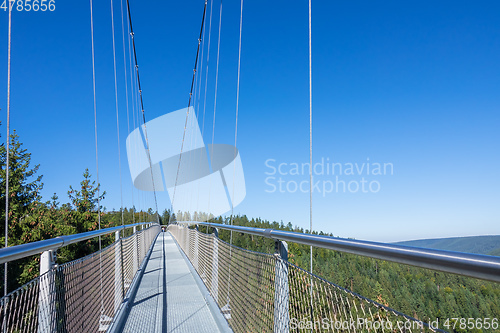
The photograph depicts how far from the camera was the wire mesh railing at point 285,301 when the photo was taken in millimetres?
788

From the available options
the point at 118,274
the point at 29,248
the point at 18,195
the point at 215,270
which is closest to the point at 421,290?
the point at 29,248

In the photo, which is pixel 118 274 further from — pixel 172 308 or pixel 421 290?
pixel 421 290

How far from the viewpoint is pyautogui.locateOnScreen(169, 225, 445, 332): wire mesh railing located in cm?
79

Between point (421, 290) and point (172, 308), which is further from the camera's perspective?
point (172, 308)

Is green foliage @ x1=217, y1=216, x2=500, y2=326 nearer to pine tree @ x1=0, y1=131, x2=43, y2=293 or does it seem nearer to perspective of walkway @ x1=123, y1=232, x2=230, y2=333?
perspective of walkway @ x1=123, y1=232, x2=230, y2=333

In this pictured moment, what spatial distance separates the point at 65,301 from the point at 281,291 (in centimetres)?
89

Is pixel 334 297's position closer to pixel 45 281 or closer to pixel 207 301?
pixel 45 281

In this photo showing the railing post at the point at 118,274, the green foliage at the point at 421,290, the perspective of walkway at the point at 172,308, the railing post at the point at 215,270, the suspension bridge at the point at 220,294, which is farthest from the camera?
the railing post at the point at 215,270

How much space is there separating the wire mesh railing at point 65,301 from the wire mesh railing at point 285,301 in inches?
33.0

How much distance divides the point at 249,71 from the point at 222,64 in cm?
222

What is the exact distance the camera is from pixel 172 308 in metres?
2.94

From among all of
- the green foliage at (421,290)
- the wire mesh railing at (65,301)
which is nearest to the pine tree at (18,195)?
the wire mesh railing at (65,301)

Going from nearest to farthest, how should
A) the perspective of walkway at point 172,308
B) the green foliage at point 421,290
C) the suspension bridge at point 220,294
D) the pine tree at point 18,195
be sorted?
the suspension bridge at point 220,294 → the green foliage at point 421,290 → the perspective of walkway at point 172,308 → the pine tree at point 18,195

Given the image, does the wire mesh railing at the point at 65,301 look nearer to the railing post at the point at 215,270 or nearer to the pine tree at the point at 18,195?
the railing post at the point at 215,270
